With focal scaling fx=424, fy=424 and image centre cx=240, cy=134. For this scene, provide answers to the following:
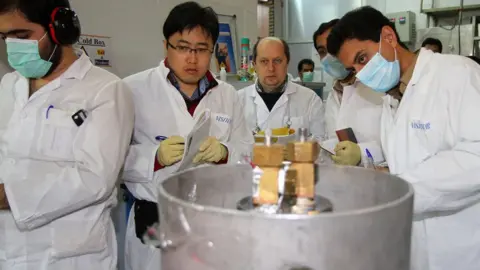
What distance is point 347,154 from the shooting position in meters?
1.60

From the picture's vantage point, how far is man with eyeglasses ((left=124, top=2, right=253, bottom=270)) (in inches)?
59.8

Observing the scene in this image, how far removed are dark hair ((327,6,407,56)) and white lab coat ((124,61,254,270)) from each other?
508mm

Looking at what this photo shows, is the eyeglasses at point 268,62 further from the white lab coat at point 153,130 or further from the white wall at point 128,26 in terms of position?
the white lab coat at point 153,130

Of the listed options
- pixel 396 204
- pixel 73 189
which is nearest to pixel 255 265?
pixel 396 204

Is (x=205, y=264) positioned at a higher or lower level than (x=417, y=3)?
lower

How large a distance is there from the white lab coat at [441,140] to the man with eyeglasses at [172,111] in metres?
0.55

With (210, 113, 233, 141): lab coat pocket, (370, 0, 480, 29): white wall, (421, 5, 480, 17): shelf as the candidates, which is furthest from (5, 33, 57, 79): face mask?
(370, 0, 480, 29): white wall

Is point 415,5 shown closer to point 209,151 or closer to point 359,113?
point 359,113

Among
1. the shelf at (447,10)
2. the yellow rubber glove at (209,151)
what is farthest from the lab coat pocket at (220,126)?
the shelf at (447,10)

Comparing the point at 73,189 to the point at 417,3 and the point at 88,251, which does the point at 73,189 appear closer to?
the point at 88,251

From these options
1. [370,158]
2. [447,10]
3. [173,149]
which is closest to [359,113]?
[370,158]

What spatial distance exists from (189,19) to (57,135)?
60 cm

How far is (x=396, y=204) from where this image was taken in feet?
1.88

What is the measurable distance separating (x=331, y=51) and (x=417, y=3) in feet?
15.8
